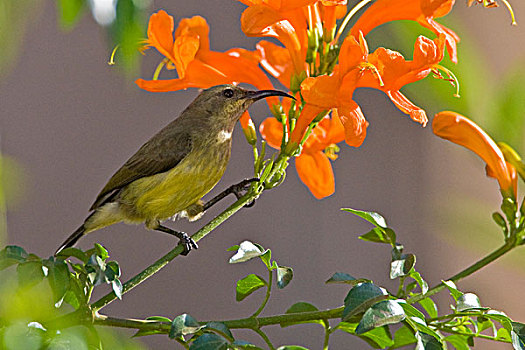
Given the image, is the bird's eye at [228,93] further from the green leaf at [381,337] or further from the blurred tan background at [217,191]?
the blurred tan background at [217,191]

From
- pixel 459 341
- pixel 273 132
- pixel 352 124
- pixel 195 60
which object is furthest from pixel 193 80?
pixel 459 341

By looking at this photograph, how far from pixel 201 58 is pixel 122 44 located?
50cm

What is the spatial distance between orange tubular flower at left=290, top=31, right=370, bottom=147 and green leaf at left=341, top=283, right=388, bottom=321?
18 cm

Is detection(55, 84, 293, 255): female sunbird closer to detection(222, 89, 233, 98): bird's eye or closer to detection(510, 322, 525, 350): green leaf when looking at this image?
detection(222, 89, 233, 98): bird's eye

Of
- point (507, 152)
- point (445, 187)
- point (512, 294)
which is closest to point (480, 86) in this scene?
point (507, 152)

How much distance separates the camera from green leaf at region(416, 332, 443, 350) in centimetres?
60

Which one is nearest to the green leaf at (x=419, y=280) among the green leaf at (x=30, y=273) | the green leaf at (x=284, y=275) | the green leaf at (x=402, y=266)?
the green leaf at (x=402, y=266)

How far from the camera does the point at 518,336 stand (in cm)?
65

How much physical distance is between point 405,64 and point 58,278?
435 millimetres

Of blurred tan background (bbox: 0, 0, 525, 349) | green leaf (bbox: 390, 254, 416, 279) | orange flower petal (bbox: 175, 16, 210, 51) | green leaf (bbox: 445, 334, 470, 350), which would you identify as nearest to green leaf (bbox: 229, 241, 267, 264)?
green leaf (bbox: 390, 254, 416, 279)

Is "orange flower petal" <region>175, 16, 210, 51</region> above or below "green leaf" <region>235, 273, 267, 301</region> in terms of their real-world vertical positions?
above

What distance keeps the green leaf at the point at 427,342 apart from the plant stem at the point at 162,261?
0.24 meters

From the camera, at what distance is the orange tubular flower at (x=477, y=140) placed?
914 millimetres

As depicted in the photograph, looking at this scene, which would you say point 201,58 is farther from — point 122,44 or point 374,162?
point 374,162
